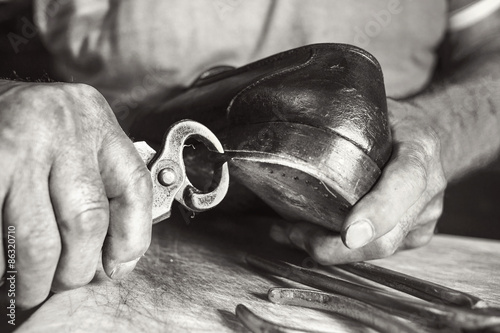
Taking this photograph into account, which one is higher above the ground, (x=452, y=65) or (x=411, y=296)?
(x=452, y=65)

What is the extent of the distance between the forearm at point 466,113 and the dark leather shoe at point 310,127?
38cm

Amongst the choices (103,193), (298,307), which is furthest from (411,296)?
(103,193)

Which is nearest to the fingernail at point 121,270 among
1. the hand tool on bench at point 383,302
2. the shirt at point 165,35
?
the hand tool on bench at point 383,302

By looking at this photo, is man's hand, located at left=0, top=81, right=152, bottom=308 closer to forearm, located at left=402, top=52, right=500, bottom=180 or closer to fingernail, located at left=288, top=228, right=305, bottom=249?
fingernail, located at left=288, top=228, right=305, bottom=249

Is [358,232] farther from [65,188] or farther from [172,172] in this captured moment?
[65,188]

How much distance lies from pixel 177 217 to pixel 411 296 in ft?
1.52

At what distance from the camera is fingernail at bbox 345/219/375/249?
606 millimetres

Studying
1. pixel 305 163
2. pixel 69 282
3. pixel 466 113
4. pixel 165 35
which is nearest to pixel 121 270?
pixel 69 282

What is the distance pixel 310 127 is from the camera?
620 millimetres

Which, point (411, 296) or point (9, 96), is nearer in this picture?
point (9, 96)

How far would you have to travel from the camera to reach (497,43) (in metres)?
1.29

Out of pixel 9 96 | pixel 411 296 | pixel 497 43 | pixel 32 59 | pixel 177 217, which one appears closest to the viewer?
pixel 9 96

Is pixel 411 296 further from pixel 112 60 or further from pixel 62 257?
pixel 112 60

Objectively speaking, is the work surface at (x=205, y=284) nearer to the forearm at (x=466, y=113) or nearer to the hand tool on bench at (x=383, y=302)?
the hand tool on bench at (x=383, y=302)
